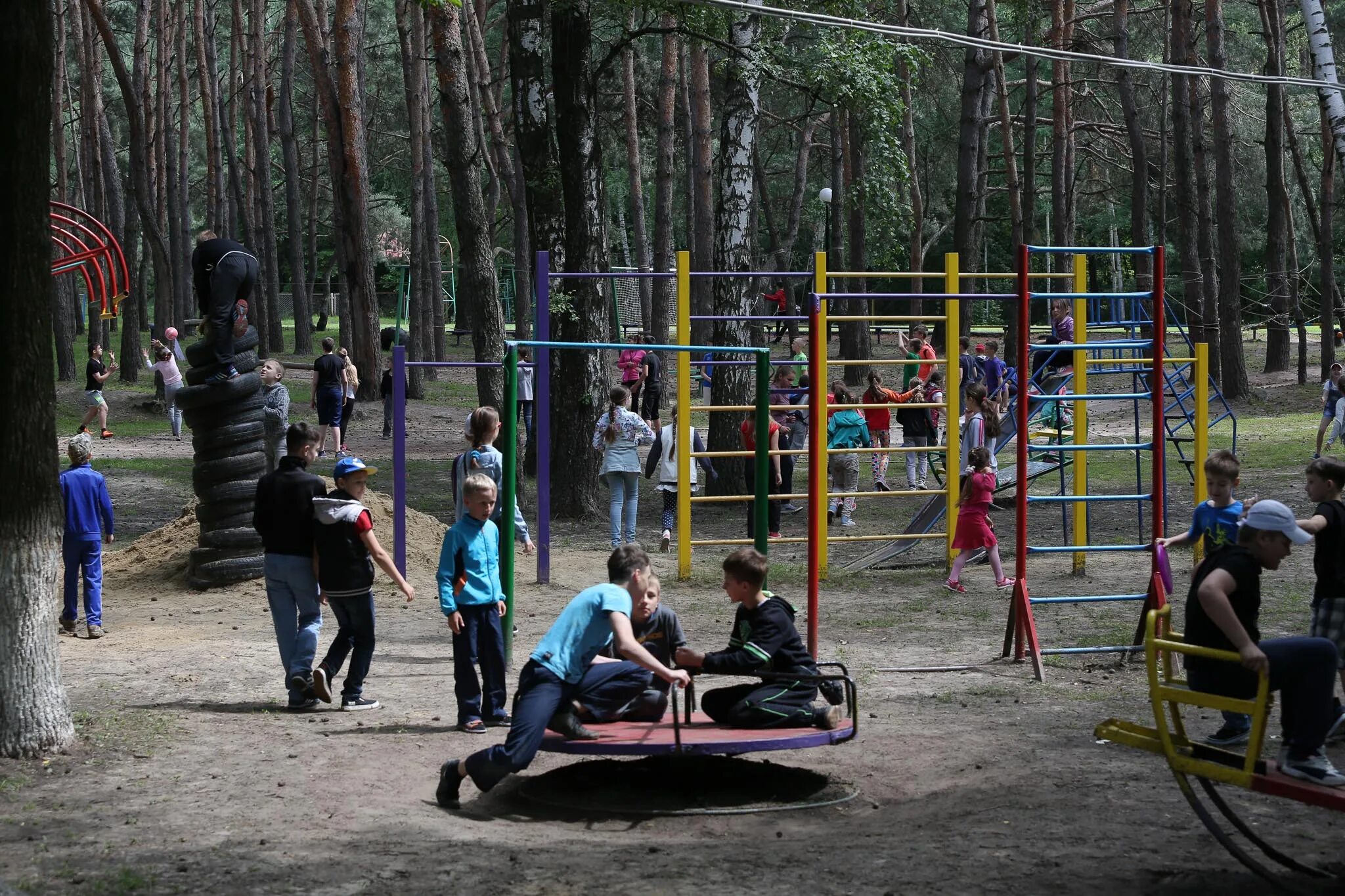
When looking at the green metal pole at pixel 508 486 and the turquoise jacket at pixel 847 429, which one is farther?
the turquoise jacket at pixel 847 429

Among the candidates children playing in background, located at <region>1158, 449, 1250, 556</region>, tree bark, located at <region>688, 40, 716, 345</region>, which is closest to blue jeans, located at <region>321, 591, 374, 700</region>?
children playing in background, located at <region>1158, 449, 1250, 556</region>

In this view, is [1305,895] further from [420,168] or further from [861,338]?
[420,168]

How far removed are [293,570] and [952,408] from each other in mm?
7233

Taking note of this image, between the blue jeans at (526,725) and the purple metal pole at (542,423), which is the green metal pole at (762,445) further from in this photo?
the blue jeans at (526,725)

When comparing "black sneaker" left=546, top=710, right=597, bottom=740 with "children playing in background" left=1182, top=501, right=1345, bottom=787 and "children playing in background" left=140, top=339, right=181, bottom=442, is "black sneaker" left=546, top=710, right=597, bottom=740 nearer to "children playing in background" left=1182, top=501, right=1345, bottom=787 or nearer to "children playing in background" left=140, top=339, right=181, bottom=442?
"children playing in background" left=1182, top=501, right=1345, bottom=787

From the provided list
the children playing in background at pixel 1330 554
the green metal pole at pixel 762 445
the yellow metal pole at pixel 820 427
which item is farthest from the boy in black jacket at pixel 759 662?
the green metal pole at pixel 762 445

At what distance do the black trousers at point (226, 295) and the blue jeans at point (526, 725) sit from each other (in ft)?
22.4

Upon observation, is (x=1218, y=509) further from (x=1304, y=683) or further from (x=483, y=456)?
(x=483, y=456)

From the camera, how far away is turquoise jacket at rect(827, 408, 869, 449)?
15.7 m

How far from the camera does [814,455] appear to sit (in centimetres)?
1097

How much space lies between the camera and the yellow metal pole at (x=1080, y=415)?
12.6m

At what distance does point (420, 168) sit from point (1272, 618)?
88.2ft

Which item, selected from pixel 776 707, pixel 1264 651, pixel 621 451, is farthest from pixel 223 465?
pixel 1264 651

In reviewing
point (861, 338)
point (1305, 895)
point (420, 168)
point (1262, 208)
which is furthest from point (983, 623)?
point (1262, 208)
